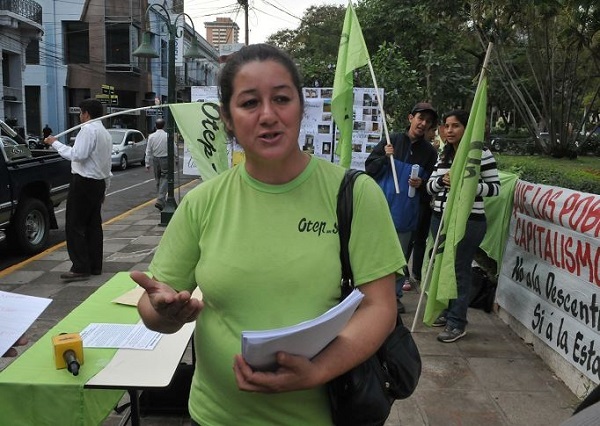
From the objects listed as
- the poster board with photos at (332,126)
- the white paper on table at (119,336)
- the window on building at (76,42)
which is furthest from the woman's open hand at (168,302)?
the window on building at (76,42)

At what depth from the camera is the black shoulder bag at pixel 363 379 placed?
4.88 ft

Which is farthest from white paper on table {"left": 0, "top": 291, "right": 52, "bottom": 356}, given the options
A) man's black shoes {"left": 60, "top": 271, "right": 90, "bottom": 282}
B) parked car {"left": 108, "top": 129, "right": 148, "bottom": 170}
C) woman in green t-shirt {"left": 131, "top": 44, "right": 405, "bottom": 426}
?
parked car {"left": 108, "top": 129, "right": 148, "bottom": 170}

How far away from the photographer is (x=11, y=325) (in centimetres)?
215

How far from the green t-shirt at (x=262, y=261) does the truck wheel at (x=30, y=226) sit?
634 cm

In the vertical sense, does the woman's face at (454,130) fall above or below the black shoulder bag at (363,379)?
above

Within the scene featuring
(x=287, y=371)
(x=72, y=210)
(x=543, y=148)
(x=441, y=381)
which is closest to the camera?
(x=287, y=371)

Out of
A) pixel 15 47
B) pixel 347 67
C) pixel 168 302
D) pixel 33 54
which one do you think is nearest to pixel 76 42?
pixel 33 54

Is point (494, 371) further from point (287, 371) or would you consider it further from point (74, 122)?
point (74, 122)

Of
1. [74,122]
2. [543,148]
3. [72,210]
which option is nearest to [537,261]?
[72,210]

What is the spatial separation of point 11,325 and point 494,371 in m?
3.16

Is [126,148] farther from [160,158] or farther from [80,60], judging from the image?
[80,60]

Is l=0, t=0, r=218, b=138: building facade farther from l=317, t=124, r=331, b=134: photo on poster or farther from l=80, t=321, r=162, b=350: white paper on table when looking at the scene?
l=80, t=321, r=162, b=350: white paper on table

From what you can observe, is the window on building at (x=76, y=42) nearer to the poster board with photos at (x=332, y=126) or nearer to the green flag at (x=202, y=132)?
the poster board with photos at (x=332, y=126)

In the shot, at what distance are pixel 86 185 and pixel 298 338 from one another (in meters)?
5.30
